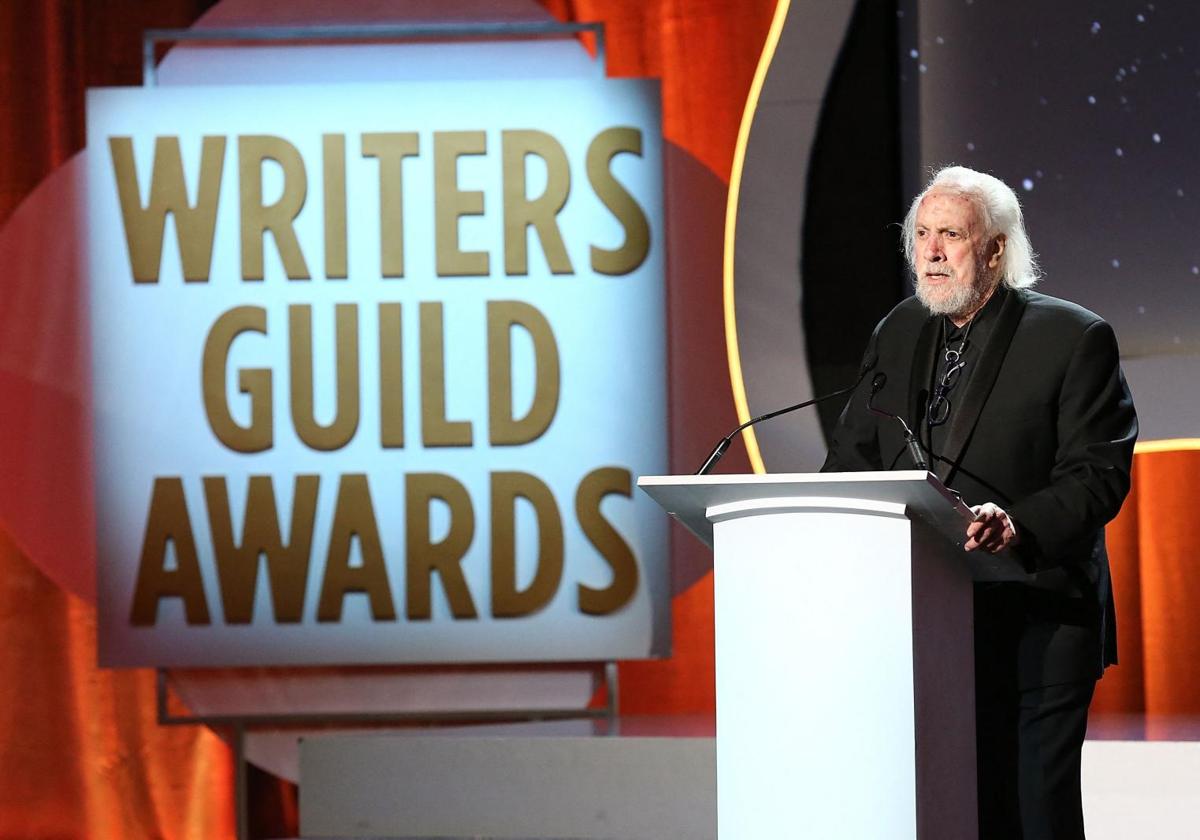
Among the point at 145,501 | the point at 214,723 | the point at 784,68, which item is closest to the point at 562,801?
the point at 214,723

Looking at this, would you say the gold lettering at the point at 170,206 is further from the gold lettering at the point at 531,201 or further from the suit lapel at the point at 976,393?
the suit lapel at the point at 976,393

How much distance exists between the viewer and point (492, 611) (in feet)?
12.3

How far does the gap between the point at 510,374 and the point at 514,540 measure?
401 mm

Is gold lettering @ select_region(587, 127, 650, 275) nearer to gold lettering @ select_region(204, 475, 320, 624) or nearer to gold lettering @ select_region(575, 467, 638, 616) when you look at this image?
gold lettering @ select_region(575, 467, 638, 616)

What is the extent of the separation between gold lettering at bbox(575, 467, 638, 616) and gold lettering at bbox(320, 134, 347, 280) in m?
0.80

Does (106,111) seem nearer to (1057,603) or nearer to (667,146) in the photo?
(667,146)

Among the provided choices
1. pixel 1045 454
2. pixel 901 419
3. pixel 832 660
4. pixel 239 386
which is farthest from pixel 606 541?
pixel 832 660

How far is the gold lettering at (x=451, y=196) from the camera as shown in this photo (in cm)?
381

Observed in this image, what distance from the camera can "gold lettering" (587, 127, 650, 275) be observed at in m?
3.77

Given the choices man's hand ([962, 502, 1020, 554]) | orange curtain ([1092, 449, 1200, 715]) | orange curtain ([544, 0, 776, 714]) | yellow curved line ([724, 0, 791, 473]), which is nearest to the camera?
man's hand ([962, 502, 1020, 554])

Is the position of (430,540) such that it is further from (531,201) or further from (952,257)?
(952,257)

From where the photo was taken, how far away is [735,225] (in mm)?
3787

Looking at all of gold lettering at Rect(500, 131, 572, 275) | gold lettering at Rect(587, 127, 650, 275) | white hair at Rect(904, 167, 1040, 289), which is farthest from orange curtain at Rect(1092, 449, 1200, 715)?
white hair at Rect(904, 167, 1040, 289)

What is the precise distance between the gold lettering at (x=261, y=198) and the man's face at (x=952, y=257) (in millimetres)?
2178
